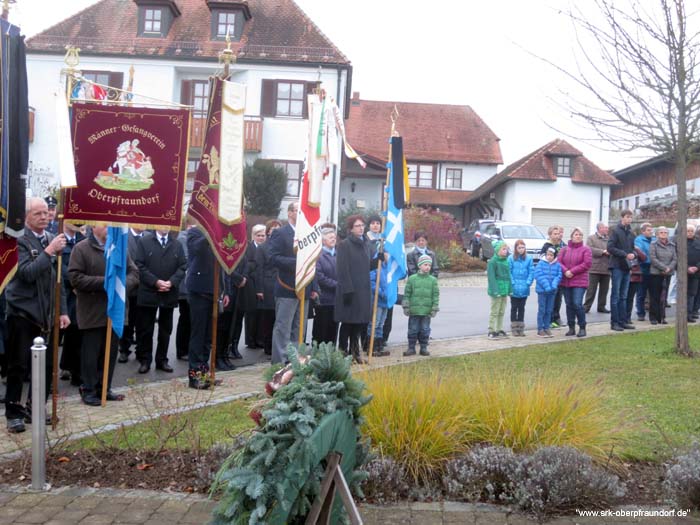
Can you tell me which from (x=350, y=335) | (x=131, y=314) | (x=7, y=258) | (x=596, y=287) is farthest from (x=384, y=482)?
(x=596, y=287)

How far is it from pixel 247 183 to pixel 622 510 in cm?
2603

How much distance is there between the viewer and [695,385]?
28.8 ft

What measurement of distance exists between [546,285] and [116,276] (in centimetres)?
785

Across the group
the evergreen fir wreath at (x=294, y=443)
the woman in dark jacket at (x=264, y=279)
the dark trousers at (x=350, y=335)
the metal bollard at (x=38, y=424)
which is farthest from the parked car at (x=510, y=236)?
the evergreen fir wreath at (x=294, y=443)

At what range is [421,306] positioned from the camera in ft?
39.0

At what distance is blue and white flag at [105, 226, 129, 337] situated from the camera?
27.3 feet

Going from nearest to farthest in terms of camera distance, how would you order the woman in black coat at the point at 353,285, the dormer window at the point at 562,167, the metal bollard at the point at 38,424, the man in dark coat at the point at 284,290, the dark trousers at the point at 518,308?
the metal bollard at the point at 38,424 → the man in dark coat at the point at 284,290 → the woman in black coat at the point at 353,285 → the dark trousers at the point at 518,308 → the dormer window at the point at 562,167

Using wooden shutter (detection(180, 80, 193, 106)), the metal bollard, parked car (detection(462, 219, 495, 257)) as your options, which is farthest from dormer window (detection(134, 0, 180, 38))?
the metal bollard

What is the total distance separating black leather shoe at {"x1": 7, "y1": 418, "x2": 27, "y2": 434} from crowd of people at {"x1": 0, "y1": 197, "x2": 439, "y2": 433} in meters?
0.01

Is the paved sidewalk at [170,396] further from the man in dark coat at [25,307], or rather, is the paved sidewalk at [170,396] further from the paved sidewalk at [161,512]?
the paved sidewalk at [161,512]

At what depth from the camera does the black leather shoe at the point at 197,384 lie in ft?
28.4

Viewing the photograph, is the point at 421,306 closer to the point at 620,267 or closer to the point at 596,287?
the point at 620,267

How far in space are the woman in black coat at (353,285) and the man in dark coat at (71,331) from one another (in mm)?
3407

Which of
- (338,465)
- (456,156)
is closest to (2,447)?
(338,465)
